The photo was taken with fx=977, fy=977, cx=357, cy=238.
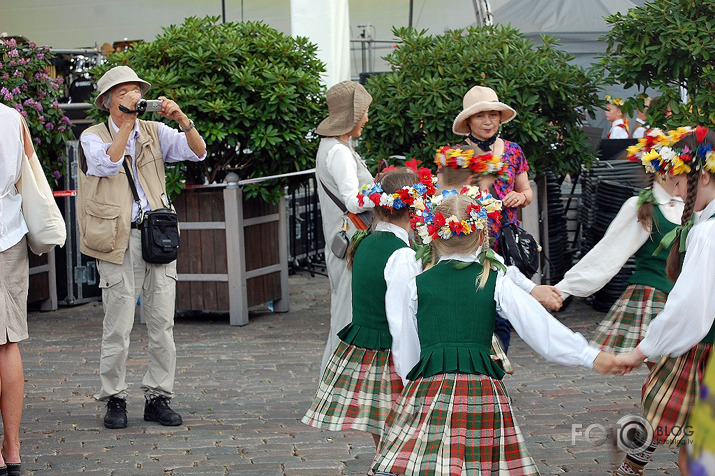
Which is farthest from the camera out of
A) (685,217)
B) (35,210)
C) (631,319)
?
(631,319)

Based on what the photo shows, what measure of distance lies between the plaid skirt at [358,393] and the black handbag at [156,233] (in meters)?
1.53

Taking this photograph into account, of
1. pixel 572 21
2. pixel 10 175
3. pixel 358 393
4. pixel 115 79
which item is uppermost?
pixel 572 21

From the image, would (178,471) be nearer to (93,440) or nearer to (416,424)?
(93,440)

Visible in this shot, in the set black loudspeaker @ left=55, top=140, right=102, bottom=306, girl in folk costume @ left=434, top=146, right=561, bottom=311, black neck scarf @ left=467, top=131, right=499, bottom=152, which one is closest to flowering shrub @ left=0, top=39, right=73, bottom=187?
black loudspeaker @ left=55, top=140, right=102, bottom=306

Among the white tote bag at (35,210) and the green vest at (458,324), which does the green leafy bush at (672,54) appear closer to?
the green vest at (458,324)

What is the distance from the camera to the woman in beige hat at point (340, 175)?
566 cm

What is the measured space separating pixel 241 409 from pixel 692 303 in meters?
3.19

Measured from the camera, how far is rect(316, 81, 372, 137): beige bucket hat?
18.9 feet

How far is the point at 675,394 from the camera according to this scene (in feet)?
12.5

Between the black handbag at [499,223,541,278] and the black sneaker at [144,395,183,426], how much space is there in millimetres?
2106

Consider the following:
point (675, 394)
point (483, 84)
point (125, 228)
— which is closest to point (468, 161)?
point (675, 394)

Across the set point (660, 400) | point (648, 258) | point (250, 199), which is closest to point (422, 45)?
point (250, 199)

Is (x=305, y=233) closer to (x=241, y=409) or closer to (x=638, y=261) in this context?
(x=241, y=409)

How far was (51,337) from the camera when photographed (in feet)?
27.3
